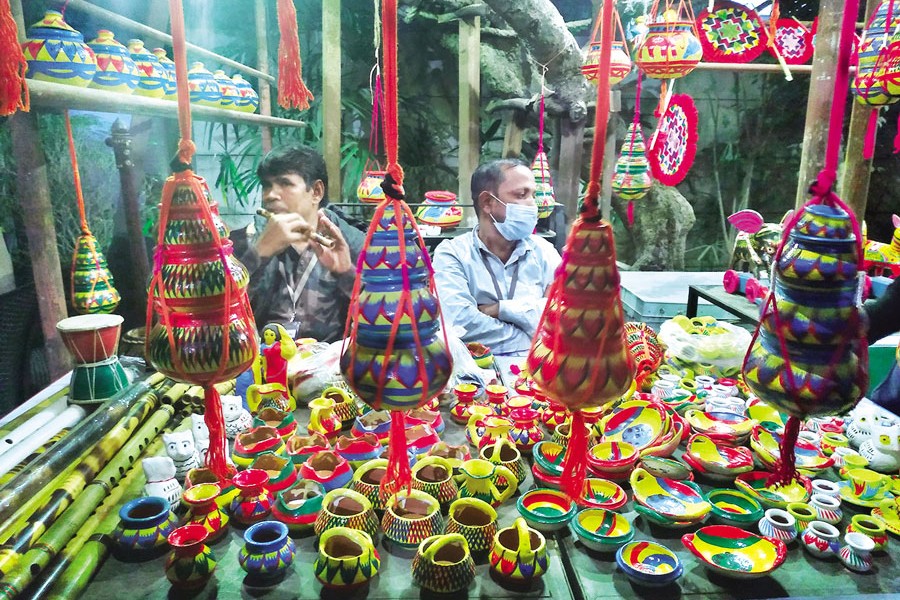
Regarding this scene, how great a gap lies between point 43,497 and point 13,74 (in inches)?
31.1

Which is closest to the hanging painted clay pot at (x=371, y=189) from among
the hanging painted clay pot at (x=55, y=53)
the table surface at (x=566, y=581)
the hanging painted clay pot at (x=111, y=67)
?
the hanging painted clay pot at (x=111, y=67)

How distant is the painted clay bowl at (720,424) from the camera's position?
1.44 meters

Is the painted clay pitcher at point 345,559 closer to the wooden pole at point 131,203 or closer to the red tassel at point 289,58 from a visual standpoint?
the red tassel at point 289,58

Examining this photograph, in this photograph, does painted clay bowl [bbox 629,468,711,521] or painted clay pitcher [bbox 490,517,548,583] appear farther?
painted clay bowl [bbox 629,468,711,521]

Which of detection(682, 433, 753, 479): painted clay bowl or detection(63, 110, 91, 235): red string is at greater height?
detection(63, 110, 91, 235): red string

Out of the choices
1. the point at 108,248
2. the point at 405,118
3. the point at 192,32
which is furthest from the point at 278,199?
the point at 405,118

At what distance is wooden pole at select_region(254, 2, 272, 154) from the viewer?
308 centimetres

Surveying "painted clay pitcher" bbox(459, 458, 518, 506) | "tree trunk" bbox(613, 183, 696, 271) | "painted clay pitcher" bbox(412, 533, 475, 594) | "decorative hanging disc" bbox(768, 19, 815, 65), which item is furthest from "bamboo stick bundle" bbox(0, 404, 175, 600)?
"tree trunk" bbox(613, 183, 696, 271)

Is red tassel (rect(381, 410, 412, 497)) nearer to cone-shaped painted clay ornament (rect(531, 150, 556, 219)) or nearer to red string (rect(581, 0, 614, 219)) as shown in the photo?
red string (rect(581, 0, 614, 219))

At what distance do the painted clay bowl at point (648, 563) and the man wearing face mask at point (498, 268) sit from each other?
1300mm

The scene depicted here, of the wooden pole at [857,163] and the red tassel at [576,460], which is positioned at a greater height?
the wooden pole at [857,163]

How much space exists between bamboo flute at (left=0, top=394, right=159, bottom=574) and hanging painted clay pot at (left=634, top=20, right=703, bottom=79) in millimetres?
2350

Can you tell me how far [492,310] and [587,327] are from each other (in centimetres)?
174

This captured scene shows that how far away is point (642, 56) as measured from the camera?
8.65ft
